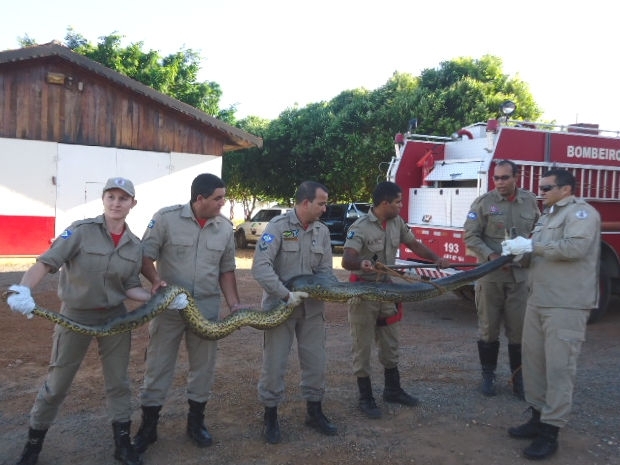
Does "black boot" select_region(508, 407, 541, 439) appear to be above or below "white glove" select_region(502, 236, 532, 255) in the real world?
below

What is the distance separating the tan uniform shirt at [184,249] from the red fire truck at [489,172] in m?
4.38

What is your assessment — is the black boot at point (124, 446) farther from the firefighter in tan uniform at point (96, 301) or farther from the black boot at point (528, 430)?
the black boot at point (528, 430)

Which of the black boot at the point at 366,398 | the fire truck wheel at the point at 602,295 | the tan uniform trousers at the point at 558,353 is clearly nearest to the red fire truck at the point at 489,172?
the fire truck wheel at the point at 602,295

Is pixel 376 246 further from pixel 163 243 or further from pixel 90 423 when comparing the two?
pixel 90 423

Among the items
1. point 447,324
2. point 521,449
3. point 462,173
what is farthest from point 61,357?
point 462,173

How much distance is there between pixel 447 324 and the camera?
823 centimetres

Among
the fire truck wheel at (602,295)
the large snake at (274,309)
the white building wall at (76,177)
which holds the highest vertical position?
the white building wall at (76,177)

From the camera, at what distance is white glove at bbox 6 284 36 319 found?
3113 millimetres

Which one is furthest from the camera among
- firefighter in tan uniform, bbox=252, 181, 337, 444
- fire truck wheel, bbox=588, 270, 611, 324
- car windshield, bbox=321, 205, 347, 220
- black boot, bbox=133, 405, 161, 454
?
car windshield, bbox=321, 205, 347, 220

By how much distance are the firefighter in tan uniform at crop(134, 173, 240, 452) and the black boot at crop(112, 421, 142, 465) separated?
0.52 ft

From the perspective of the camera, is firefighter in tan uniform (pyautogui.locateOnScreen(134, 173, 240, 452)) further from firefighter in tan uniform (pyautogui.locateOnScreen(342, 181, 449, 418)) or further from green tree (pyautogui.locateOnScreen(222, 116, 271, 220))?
green tree (pyautogui.locateOnScreen(222, 116, 271, 220))

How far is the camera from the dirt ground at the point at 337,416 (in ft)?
12.6

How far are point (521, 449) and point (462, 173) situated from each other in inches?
205

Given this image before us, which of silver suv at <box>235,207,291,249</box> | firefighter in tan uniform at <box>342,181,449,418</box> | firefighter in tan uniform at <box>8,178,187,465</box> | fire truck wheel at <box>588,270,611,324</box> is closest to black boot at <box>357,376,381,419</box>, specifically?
firefighter in tan uniform at <box>342,181,449,418</box>
